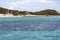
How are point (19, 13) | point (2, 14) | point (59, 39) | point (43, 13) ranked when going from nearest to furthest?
1. point (59, 39)
2. point (2, 14)
3. point (19, 13)
4. point (43, 13)

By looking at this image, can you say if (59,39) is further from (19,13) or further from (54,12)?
(54,12)

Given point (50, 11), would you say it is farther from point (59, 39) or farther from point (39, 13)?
point (59, 39)

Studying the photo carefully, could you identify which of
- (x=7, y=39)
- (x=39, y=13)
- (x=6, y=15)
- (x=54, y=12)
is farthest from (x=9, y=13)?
(x=7, y=39)

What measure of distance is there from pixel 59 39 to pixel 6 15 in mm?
130491

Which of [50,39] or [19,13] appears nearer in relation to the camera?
[50,39]

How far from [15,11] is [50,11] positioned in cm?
4590

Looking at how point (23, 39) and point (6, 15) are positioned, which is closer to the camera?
point (23, 39)

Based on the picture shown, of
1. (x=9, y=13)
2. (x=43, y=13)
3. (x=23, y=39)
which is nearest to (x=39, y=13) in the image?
(x=43, y=13)

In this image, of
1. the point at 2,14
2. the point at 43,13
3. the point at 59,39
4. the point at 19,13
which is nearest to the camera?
the point at 59,39

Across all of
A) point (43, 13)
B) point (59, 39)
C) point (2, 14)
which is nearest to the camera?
point (59, 39)

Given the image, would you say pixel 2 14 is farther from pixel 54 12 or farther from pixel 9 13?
pixel 54 12

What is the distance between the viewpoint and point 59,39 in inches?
810

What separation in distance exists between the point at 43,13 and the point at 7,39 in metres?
172

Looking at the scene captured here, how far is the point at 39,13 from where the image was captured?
192125mm
